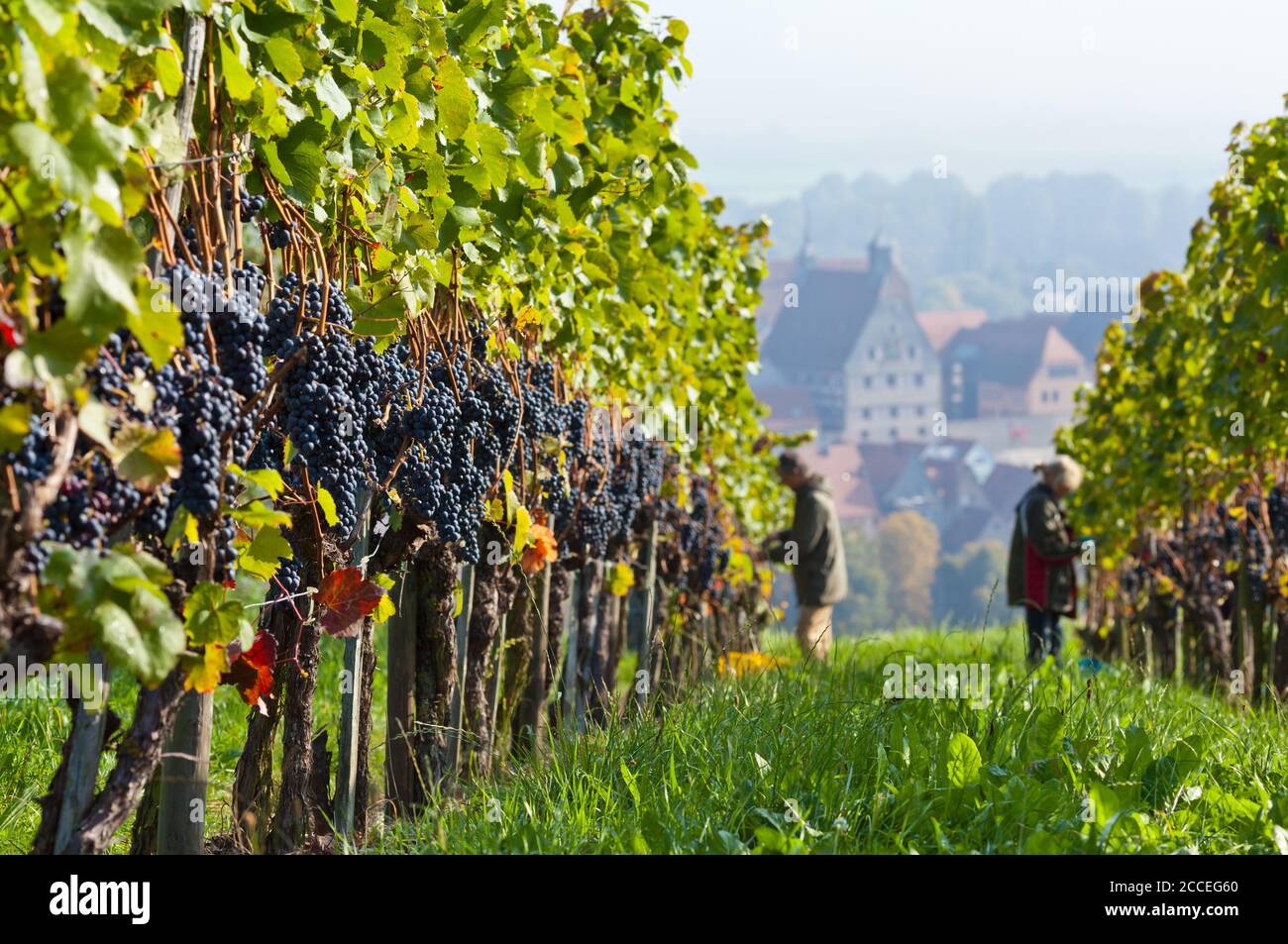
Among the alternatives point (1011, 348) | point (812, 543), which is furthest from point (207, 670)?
point (1011, 348)

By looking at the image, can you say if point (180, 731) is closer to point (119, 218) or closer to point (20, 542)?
point (20, 542)

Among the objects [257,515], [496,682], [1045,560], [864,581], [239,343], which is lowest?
[864,581]

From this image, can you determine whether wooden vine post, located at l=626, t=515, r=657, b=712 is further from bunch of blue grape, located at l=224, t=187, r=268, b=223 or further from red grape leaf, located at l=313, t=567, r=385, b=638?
bunch of blue grape, located at l=224, t=187, r=268, b=223

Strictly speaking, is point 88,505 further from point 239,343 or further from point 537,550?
point 537,550

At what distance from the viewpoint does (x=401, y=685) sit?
4.37 m

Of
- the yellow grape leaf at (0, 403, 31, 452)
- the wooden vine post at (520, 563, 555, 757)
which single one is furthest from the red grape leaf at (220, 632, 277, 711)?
the wooden vine post at (520, 563, 555, 757)

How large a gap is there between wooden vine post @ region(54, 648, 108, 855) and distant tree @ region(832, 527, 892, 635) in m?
104

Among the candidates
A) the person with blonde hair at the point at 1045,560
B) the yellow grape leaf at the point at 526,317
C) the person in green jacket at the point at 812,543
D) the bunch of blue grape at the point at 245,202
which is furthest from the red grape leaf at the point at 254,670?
the person with blonde hair at the point at 1045,560

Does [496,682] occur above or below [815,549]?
below

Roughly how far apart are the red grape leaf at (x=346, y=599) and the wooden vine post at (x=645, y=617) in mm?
1398

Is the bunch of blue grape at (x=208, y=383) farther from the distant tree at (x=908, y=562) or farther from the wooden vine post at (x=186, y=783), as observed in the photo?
the distant tree at (x=908, y=562)

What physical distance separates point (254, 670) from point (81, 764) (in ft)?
1.29

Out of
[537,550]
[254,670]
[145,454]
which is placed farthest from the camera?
[537,550]
